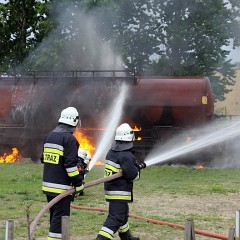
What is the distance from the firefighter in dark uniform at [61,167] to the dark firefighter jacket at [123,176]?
23.9 inches

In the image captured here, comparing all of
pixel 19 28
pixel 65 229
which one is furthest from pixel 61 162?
pixel 19 28

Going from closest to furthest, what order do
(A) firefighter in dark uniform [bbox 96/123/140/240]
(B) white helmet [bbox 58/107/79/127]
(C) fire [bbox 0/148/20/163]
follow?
(B) white helmet [bbox 58/107/79/127] → (A) firefighter in dark uniform [bbox 96/123/140/240] → (C) fire [bbox 0/148/20/163]

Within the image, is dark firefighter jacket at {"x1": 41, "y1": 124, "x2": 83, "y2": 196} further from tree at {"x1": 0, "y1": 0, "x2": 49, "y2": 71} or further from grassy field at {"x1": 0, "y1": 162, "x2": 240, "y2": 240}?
tree at {"x1": 0, "y1": 0, "x2": 49, "y2": 71}

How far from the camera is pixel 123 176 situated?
26.2ft

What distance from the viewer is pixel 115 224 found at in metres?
7.84

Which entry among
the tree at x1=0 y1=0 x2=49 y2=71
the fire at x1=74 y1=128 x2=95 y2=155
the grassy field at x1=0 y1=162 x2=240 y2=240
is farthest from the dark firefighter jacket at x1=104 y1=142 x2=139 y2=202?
the tree at x1=0 y1=0 x2=49 y2=71

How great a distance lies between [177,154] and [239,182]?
3916 millimetres

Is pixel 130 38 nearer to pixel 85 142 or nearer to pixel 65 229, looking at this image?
pixel 85 142

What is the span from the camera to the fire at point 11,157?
21094 millimetres

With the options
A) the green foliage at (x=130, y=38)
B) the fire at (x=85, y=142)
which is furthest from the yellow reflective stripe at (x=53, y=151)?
the green foliage at (x=130, y=38)

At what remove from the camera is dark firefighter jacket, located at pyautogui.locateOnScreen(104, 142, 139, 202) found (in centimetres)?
792

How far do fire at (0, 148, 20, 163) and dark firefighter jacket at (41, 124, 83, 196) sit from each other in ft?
44.7

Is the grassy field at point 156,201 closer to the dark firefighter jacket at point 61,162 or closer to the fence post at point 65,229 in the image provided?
the fence post at point 65,229

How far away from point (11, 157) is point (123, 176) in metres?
13.8
